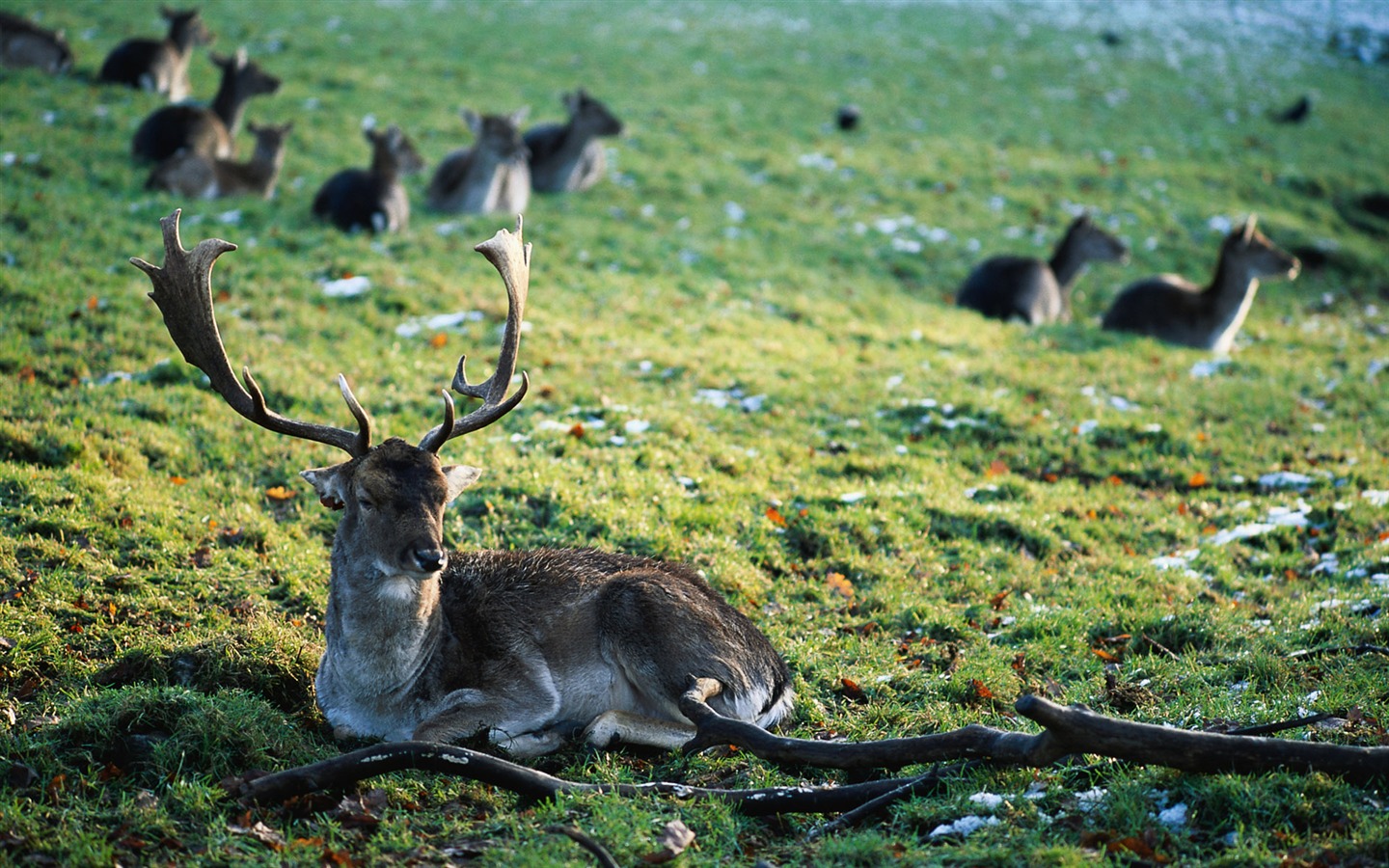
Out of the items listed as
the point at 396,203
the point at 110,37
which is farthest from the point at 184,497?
the point at 110,37

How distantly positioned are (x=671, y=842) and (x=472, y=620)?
1.93m

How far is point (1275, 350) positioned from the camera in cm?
1512

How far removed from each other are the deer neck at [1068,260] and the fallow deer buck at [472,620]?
40.0 ft

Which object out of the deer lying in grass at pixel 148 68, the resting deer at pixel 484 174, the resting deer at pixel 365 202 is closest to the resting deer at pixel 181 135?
the resting deer at pixel 365 202

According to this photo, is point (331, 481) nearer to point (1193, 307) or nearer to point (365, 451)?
point (365, 451)

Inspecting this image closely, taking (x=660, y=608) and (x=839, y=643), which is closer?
(x=660, y=608)

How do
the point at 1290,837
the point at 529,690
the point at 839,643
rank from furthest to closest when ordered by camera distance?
the point at 839,643
the point at 529,690
the point at 1290,837

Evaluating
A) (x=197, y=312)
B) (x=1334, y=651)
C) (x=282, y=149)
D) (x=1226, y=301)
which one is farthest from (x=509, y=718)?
(x=282, y=149)

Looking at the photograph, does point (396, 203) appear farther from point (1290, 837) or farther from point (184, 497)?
point (1290, 837)

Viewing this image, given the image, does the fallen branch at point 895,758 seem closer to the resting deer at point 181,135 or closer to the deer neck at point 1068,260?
the resting deer at point 181,135

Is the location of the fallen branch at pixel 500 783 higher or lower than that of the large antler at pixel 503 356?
lower

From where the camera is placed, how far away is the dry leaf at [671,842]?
14.3 feet

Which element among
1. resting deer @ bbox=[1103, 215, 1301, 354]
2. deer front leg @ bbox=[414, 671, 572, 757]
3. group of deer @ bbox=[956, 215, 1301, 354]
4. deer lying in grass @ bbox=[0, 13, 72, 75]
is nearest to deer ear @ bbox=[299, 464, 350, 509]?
deer front leg @ bbox=[414, 671, 572, 757]

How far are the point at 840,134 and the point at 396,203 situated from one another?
442 inches
